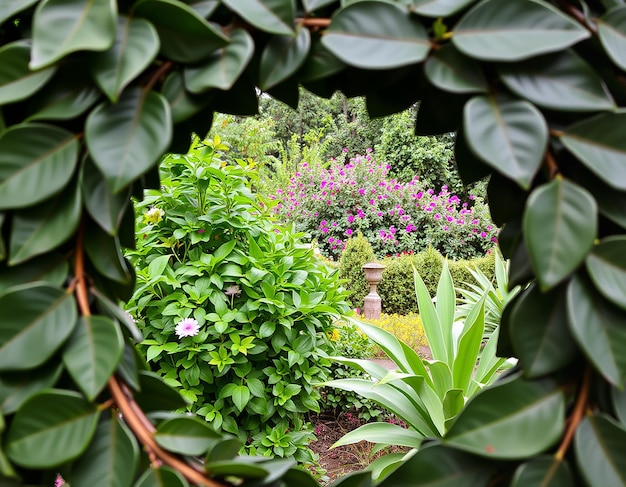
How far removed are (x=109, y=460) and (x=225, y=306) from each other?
1607 mm

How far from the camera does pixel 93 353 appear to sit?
383mm

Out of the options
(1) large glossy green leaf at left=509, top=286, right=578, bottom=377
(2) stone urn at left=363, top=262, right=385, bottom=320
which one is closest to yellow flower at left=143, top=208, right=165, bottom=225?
(1) large glossy green leaf at left=509, top=286, right=578, bottom=377

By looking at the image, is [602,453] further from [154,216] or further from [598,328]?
[154,216]

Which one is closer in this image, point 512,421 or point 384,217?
point 512,421

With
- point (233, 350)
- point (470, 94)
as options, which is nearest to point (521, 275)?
point (470, 94)

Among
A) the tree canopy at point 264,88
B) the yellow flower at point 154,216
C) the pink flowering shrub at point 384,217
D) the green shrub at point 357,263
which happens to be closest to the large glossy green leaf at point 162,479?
the tree canopy at point 264,88

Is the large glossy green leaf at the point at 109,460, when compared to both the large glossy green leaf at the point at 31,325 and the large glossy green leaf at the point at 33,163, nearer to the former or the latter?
the large glossy green leaf at the point at 31,325

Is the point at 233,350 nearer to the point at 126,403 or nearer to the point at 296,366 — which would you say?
the point at 296,366

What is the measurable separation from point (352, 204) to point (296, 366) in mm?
6158

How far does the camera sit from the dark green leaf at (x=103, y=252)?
44 cm

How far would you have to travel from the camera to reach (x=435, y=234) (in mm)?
7891

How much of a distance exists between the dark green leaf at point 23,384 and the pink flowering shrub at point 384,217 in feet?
24.7

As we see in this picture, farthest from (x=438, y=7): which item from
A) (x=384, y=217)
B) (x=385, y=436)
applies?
(x=384, y=217)

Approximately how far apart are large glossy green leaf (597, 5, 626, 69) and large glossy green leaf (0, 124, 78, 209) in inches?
17.7
